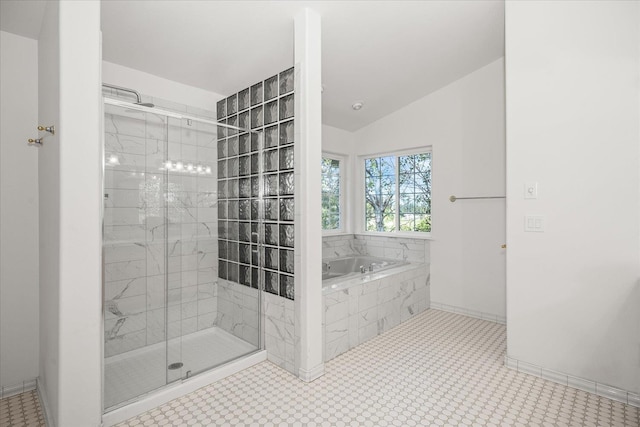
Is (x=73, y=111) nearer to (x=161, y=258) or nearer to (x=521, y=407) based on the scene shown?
(x=161, y=258)

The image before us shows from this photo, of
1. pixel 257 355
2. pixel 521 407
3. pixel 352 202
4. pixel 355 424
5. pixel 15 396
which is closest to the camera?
→ pixel 355 424

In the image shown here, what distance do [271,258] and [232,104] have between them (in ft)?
4.64

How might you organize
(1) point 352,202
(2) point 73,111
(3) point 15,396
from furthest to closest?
(1) point 352,202 → (3) point 15,396 → (2) point 73,111

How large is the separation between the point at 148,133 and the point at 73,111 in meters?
0.60

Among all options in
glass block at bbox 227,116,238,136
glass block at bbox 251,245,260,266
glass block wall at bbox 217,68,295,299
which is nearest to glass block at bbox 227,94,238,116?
glass block at bbox 227,116,238,136

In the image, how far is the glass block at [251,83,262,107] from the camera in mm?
2582

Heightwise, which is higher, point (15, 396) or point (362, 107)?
point (362, 107)

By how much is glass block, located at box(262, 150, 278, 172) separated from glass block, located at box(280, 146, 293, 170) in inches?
2.5

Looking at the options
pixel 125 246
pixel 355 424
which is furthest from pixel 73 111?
pixel 355 424

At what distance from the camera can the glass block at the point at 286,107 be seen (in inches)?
90.4

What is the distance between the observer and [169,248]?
2.26 metres

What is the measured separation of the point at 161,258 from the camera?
87.7 inches

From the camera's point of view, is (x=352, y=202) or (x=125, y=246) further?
(x=352, y=202)

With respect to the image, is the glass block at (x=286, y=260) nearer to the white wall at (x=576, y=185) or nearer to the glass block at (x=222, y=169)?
the glass block at (x=222, y=169)
